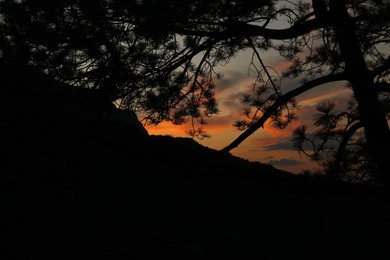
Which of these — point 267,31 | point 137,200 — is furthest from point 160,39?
point 137,200

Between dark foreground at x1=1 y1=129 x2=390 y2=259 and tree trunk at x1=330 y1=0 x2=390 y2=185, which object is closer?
dark foreground at x1=1 y1=129 x2=390 y2=259

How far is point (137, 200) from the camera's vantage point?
5.26 meters

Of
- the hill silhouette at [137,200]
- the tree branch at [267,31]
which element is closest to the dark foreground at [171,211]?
the hill silhouette at [137,200]

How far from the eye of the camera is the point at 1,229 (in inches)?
114

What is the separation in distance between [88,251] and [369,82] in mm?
2974

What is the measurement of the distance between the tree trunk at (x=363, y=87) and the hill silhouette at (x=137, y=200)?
0.64 meters

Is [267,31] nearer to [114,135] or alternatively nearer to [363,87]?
[363,87]

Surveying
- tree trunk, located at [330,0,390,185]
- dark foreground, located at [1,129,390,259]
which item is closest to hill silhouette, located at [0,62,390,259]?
dark foreground, located at [1,129,390,259]

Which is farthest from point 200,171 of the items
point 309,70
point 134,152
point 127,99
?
point 309,70

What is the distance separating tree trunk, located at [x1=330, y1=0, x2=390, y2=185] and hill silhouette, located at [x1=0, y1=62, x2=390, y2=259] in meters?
0.64

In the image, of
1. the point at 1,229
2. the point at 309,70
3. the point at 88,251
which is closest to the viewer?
the point at 1,229

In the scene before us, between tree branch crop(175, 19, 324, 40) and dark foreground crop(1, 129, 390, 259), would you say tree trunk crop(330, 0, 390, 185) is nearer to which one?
tree branch crop(175, 19, 324, 40)

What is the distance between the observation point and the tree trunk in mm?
3270

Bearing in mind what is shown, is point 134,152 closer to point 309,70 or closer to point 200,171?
point 200,171
